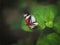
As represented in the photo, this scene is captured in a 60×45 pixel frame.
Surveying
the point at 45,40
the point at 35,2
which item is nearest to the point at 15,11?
the point at 35,2

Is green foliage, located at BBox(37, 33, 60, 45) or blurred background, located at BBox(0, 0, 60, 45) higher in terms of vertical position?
blurred background, located at BBox(0, 0, 60, 45)

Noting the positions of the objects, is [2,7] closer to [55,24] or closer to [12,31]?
[12,31]

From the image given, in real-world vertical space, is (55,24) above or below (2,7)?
below

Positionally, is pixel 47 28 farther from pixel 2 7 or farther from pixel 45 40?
pixel 2 7

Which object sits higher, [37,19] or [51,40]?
[37,19]

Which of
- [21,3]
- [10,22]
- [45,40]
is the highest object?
[21,3]

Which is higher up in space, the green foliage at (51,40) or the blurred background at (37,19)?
the blurred background at (37,19)

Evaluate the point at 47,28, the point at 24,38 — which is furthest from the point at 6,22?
the point at 47,28
